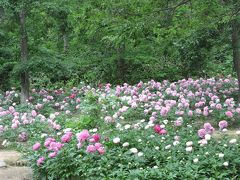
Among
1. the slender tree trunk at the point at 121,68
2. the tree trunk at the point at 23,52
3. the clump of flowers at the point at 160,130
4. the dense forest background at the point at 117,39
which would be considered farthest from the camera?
the slender tree trunk at the point at 121,68

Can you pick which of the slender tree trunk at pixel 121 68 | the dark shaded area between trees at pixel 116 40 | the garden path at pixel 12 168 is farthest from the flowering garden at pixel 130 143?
the slender tree trunk at pixel 121 68

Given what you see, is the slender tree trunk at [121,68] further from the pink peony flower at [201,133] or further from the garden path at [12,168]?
the pink peony flower at [201,133]

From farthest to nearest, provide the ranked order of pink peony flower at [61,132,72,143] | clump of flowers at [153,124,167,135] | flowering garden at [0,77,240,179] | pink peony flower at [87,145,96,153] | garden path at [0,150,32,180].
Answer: clump of flowers at [153,124,167,135]
garden path at [0,150,32,180]
pink peony flower at [61,132,72,143]
pink peony flower at [87,145,96,153]
flowering garden at [0,77,240,179]

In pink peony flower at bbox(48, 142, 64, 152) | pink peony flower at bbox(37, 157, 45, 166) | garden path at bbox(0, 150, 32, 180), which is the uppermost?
pink peony flower at bbox(48, 142, 64, 152)

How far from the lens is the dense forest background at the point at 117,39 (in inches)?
267

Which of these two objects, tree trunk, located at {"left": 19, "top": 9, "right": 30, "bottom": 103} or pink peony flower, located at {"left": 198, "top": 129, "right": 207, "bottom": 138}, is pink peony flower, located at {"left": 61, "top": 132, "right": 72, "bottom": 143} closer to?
pink peony flower, located at {"left": 198, "top": 129, "right": 207, "bottom": 138}

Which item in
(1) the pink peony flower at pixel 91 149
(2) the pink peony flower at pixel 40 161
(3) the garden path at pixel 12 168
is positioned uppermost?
(1) the pink peony flower at pixel 91 149

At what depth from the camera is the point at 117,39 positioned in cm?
632

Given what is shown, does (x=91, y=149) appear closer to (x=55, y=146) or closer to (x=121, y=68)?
(x=55, y=146)

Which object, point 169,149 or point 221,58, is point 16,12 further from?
point 221,58

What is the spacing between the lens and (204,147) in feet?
15.6

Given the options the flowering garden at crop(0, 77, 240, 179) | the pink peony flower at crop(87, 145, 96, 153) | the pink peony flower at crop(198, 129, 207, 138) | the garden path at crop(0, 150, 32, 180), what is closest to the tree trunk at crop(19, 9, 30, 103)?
the flowering garden at crop(0, 77, 240, 179)

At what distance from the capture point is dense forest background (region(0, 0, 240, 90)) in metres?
6.78

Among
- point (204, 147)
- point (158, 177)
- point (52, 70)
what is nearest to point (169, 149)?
point (204, 147)
